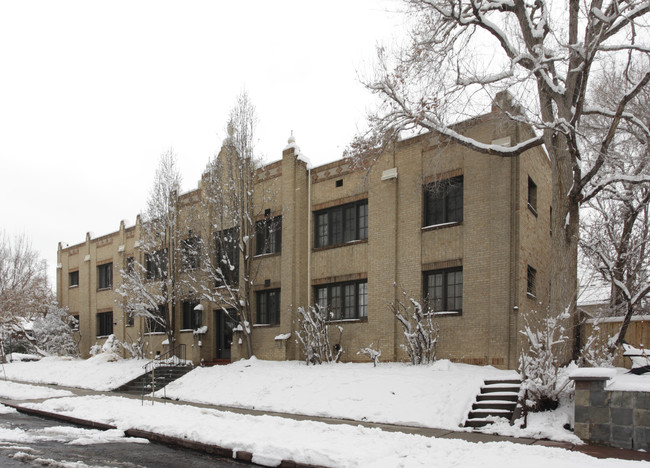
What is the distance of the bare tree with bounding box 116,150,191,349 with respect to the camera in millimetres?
25797

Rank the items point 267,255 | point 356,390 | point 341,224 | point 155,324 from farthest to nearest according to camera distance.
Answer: point 155,324
point 267,255
point 341,224
point 356,390

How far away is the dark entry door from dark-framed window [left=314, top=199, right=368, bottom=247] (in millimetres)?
6218

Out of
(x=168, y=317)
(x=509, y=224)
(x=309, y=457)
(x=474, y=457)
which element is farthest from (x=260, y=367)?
(x=474, y=457)

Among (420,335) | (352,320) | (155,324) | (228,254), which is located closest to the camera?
(420,335)

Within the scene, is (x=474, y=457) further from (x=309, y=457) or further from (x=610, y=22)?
(x=610, y=22)

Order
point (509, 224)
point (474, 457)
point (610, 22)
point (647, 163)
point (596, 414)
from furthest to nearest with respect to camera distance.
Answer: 1. point (647, 163)
2. point (509, 224)
3. point (610, 22)
4. point (596, 414)
5. point (474, 457)

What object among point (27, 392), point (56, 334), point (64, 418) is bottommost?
point (27, 392)

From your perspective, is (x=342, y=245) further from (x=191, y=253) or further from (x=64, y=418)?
(x=64, y=418)

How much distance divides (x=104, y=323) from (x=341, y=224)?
65.7 feet

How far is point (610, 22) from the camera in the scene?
1274 centimetres

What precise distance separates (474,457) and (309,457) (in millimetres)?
2586

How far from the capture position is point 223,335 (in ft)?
82.4

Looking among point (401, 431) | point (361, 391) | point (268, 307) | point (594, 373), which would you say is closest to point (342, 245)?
point (268, 307)

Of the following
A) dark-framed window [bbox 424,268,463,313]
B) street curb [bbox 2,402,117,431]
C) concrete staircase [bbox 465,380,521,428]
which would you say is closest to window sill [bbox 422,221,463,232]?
dark-framed window [bbox 424,268,463,313]
